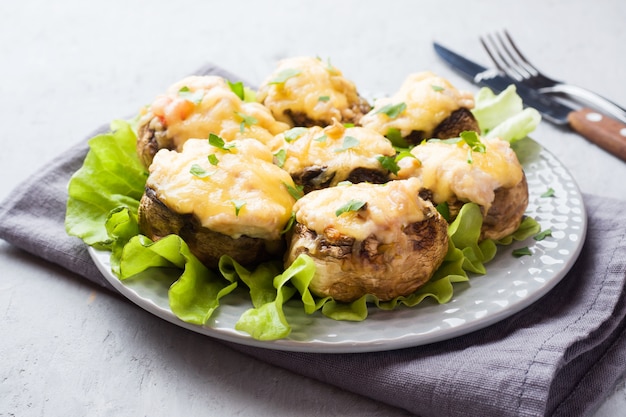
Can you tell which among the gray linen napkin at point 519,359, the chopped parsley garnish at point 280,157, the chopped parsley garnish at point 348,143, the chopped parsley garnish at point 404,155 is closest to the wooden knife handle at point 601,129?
the gray linen napkin at point 519,359

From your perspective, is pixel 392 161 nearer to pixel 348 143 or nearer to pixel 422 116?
pixel 348 143

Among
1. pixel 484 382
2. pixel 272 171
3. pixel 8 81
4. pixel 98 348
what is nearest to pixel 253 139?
pixel 272 171

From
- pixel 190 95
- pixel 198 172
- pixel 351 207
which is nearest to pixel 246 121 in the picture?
pixel 190 95

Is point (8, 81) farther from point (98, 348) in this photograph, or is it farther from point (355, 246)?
point (355, 246)

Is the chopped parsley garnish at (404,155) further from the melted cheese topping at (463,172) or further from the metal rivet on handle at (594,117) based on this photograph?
the metal rivet on handle at (594,117)

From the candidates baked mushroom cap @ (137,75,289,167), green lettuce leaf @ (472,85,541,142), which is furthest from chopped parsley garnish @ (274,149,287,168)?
green lettuce leaf @ (472,85,541,142)

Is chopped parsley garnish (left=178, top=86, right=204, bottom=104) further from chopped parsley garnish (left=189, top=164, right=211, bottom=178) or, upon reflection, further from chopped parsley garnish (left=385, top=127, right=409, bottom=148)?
chopped parsley garnish (left=385, top=127, right=409, bottom=148)
